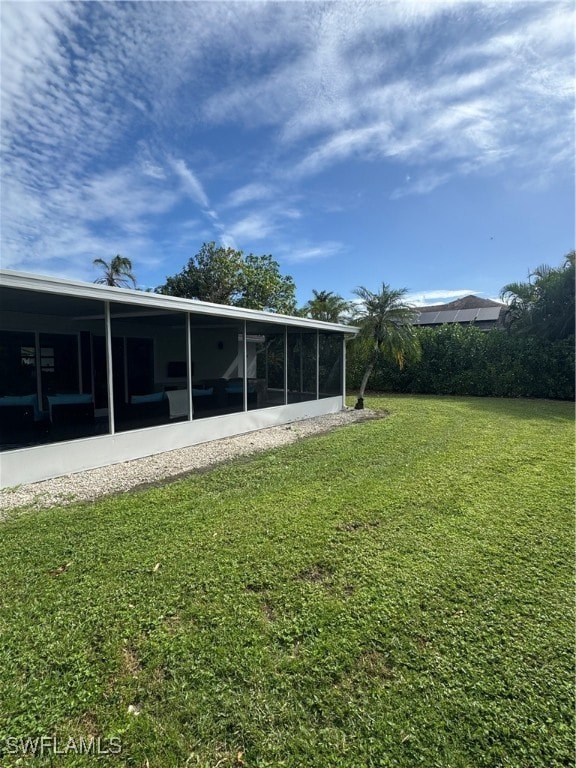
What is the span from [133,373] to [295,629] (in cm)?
1055

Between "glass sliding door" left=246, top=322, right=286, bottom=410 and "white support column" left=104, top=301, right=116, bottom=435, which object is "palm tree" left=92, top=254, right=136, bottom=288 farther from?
"white support column" left=104, top=301, right=116, bottom=435

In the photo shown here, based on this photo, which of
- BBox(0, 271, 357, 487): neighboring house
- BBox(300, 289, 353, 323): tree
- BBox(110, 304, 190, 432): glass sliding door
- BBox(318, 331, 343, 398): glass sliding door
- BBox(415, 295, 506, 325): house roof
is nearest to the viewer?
BBox(0, 271, 357, 487): neighboring house

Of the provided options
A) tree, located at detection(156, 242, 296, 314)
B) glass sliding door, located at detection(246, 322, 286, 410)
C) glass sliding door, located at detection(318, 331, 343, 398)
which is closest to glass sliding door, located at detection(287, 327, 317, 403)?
glass sliding door, located at detection(246, 322, 286, 410)

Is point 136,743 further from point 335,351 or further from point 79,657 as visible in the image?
point 335,351

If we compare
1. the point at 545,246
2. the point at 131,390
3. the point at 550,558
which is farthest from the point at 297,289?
the point at 550,558

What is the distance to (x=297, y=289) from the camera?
27297 millimetres

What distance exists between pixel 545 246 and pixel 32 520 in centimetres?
1938

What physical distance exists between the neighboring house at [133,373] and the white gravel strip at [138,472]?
0.76ft

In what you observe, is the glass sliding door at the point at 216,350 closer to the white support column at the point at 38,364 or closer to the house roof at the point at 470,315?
the white support column at the point at 38,364

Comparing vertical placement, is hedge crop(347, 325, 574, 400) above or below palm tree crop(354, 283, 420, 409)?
below

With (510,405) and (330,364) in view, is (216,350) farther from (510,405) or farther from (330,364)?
(510,405)

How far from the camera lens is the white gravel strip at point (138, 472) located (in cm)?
508

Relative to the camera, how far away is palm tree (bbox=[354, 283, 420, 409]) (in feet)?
41.9

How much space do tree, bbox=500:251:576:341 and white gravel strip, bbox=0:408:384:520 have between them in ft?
32.8
